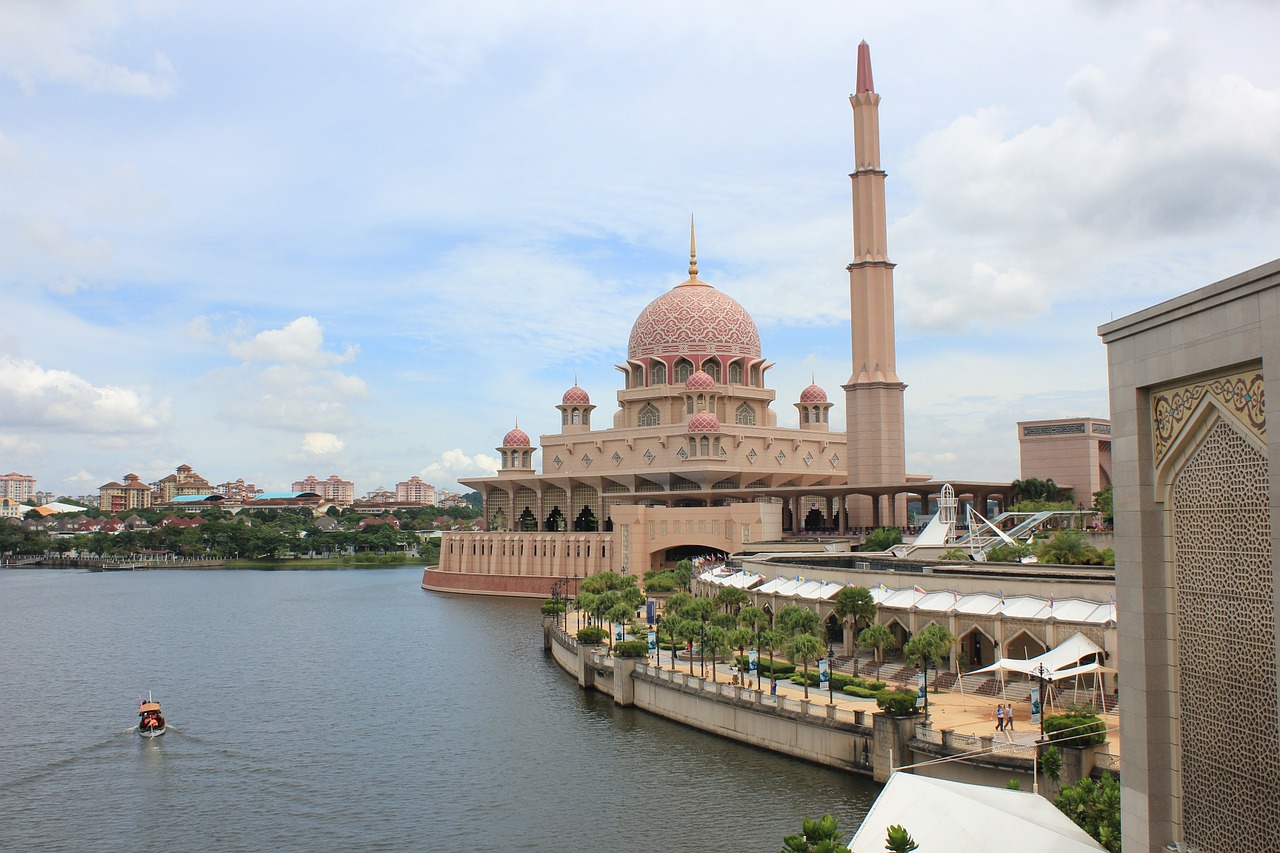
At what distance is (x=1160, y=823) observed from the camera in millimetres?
12852

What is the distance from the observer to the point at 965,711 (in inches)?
1065

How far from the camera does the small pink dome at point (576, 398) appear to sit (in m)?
81.8

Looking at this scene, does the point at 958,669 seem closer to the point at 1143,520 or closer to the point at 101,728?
the point at 1143,520

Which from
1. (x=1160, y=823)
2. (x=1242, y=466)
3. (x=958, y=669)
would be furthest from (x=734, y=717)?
(x=1242, y=466)

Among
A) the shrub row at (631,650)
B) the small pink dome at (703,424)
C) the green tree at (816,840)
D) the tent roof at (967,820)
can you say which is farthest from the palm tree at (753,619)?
the small pink dome at (703,424)

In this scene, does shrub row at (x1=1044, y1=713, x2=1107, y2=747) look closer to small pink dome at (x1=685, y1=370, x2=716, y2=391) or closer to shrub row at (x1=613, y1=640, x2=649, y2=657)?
shrub row at (x1=613, y1=640, x2=649, y2=657)

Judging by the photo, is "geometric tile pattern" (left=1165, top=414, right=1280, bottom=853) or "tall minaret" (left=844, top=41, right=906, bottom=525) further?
"tall minaret" (left=844, top=41, right=906, bottom=525)

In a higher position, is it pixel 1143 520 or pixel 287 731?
pixel 1143 520

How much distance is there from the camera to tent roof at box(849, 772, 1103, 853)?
14461mm

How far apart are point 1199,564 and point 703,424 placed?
5752 centimetres

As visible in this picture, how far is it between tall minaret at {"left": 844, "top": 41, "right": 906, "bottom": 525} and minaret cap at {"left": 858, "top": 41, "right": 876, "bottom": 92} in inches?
30.8

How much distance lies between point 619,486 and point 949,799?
61.4 m

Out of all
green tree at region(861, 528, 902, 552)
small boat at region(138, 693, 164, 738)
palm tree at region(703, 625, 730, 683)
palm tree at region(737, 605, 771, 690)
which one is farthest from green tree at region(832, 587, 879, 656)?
green tree at region(861, 528, 902, 552)

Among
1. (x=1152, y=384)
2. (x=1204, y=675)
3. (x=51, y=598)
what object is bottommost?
(x=51, y=598)
